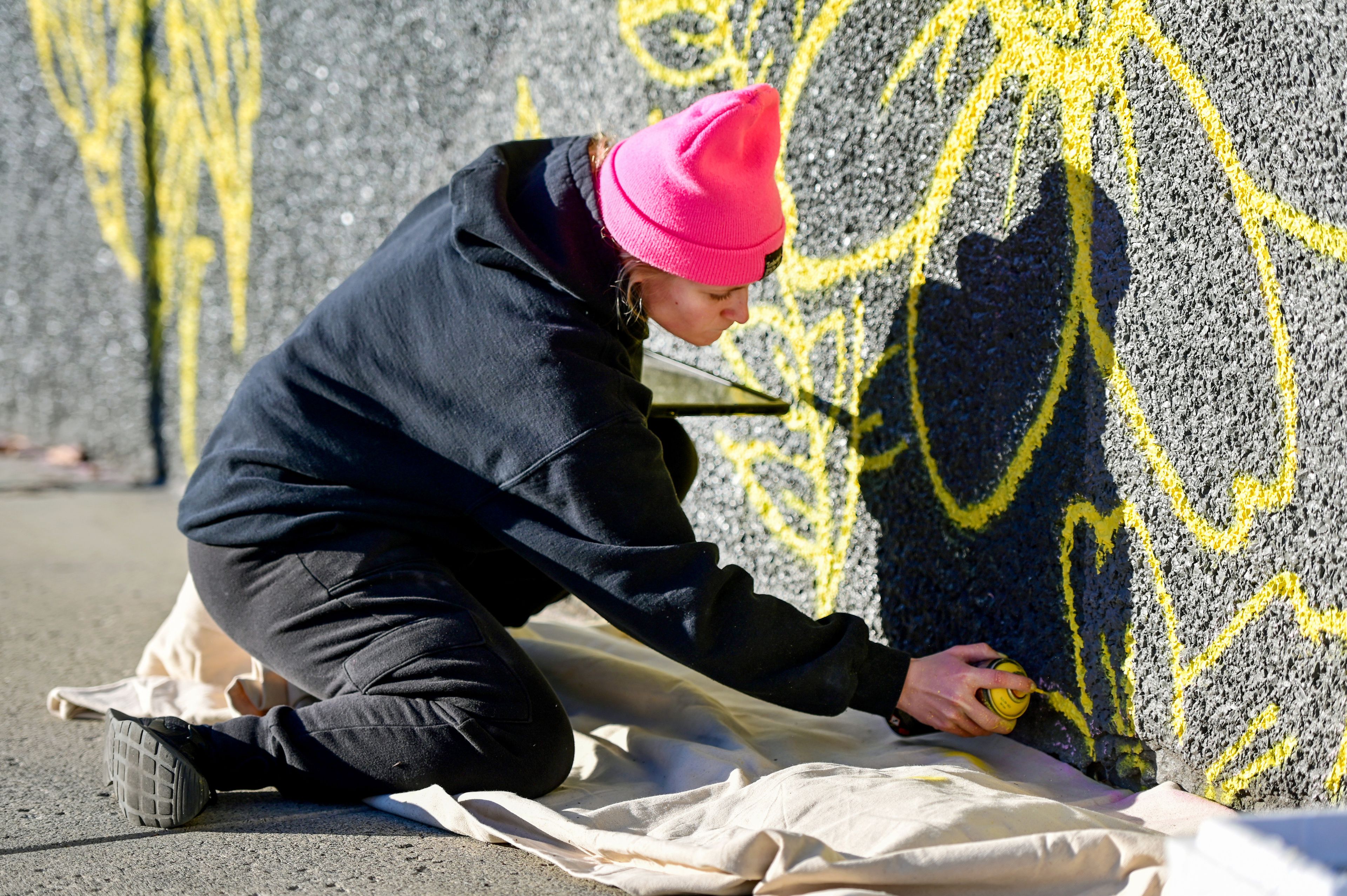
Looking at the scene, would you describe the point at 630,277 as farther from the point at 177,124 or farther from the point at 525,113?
the point at 177,124

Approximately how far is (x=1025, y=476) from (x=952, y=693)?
1.15 ft

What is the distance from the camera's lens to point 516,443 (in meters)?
1.79

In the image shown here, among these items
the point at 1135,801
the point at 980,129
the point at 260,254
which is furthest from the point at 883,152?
the point at 260,254

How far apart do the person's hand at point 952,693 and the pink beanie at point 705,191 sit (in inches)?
25.3

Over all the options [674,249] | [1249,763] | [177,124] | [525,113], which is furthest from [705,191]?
[177,124]

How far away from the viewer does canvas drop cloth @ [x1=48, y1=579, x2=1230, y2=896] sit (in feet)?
4.91

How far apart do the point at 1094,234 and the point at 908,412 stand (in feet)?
1.47

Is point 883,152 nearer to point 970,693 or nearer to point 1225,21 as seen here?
point 1225,21

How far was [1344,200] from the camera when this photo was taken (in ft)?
4.99

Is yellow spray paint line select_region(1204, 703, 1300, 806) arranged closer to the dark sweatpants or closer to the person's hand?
the person's hand

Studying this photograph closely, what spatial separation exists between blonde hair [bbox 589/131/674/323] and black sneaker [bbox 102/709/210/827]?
2.88ft

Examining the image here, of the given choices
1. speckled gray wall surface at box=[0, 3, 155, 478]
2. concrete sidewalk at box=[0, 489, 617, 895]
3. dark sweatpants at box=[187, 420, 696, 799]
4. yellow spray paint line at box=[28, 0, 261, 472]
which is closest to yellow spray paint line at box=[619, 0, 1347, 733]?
dark sweatpants at box=[187, 420, 696, 799]

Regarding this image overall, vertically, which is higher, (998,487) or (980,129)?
(980,129)

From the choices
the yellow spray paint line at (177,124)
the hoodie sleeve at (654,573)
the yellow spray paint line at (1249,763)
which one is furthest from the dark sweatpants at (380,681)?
the yellow spray paint line at (177,124)
